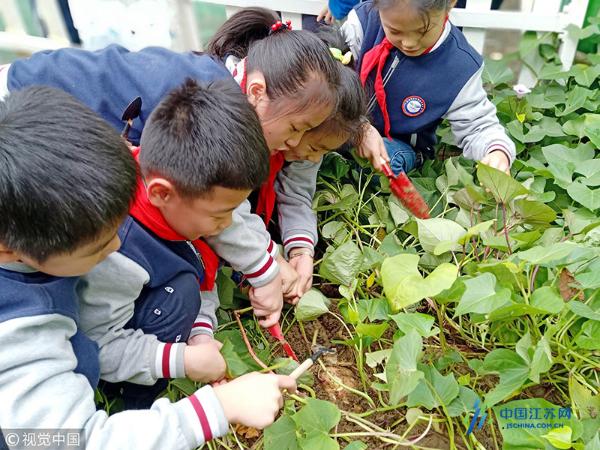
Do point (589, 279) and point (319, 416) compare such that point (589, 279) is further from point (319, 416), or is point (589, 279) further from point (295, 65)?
point (295, 65)

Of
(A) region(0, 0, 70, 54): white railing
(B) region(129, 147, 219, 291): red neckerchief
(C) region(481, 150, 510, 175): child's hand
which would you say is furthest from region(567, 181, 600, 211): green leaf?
(A) region(0, 0, 70, 54): white railing

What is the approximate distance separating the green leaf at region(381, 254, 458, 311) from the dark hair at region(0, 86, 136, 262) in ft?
1.50

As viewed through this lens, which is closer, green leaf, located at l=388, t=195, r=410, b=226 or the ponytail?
the ponytail

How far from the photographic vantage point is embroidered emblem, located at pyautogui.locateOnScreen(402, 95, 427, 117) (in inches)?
61.9

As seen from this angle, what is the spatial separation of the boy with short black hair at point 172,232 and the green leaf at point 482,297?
371mm

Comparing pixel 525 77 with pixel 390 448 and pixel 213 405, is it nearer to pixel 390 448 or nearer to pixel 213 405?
pixel 390 448

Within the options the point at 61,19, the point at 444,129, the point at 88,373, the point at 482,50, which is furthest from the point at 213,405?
the point at 61,19

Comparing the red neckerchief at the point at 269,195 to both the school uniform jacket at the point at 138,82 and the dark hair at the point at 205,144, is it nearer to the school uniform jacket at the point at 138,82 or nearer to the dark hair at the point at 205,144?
the school uniform jacket at the point at 138,82

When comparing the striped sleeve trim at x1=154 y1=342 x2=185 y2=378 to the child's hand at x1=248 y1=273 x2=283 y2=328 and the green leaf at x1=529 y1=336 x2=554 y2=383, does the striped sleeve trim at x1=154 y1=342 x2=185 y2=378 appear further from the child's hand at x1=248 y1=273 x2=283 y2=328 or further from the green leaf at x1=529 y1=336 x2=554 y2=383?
the green leaf at x1=529 y1=336 x2=554 y2=383

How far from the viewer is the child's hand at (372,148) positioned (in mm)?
1446

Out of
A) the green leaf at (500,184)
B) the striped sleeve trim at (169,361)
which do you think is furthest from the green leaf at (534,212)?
the striped sleeve trim at (169,361)

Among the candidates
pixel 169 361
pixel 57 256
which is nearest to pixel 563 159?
pixel 169 361

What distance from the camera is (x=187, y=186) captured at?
90cm

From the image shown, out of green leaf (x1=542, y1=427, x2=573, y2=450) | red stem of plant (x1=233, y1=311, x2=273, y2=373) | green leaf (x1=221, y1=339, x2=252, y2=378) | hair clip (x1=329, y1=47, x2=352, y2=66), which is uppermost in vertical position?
hair clip (x1=329, y1=47, x2=352, y2=66)
